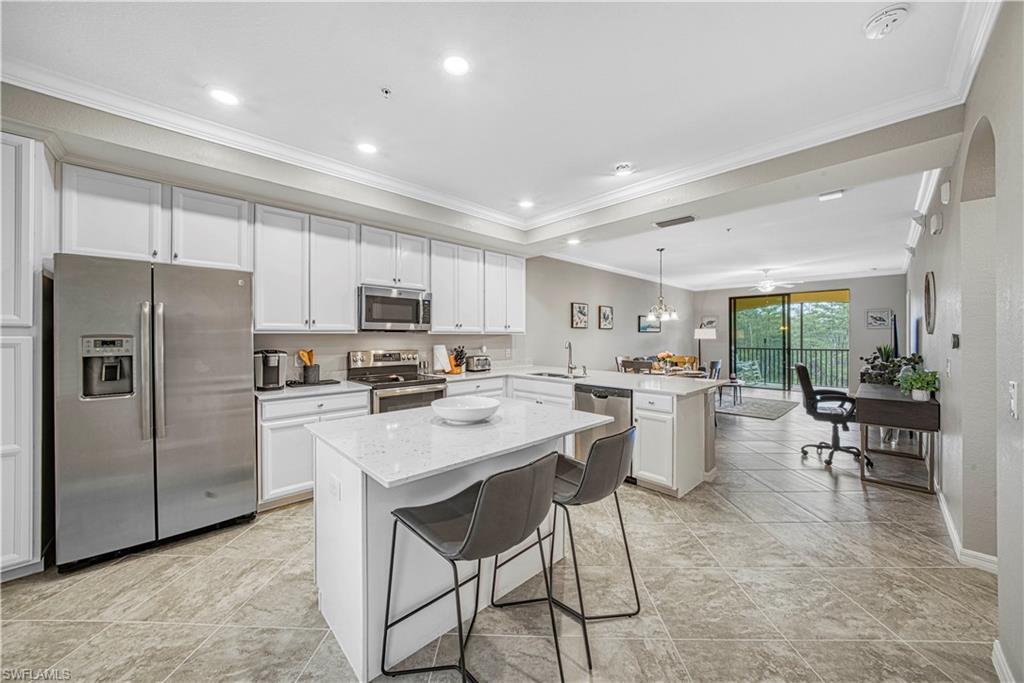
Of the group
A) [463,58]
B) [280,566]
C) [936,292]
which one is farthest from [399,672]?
[936,292]

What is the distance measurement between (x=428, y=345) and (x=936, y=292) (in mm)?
4767

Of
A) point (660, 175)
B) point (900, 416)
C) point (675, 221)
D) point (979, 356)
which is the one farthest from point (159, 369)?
point (900, 416)

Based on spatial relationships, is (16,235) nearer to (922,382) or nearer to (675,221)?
(675,221)

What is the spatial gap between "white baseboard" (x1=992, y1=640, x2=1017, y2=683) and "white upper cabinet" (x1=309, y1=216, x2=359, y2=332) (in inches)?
164

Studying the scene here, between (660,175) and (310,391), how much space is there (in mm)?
3299

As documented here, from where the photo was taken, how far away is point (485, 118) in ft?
8.29

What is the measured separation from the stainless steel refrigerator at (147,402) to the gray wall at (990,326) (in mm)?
3847

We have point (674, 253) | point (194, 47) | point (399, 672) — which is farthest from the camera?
point (674, 253)

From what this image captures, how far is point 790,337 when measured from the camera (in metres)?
9.24

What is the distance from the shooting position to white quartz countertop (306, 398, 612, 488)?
1.38m

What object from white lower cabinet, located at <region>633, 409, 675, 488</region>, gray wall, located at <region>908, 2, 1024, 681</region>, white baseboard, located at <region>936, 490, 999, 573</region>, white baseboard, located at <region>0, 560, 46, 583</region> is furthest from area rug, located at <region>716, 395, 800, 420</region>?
white baseboard, located at <region>0, 560, 46, 583</region>

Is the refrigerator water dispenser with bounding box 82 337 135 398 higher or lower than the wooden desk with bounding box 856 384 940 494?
higher

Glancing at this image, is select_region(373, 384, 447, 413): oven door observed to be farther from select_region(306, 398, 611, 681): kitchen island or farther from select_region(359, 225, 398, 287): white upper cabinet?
select_region(306, 398, 611, 681): kitchen island

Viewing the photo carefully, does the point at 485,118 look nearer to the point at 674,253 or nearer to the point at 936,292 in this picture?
the point at 936,292
